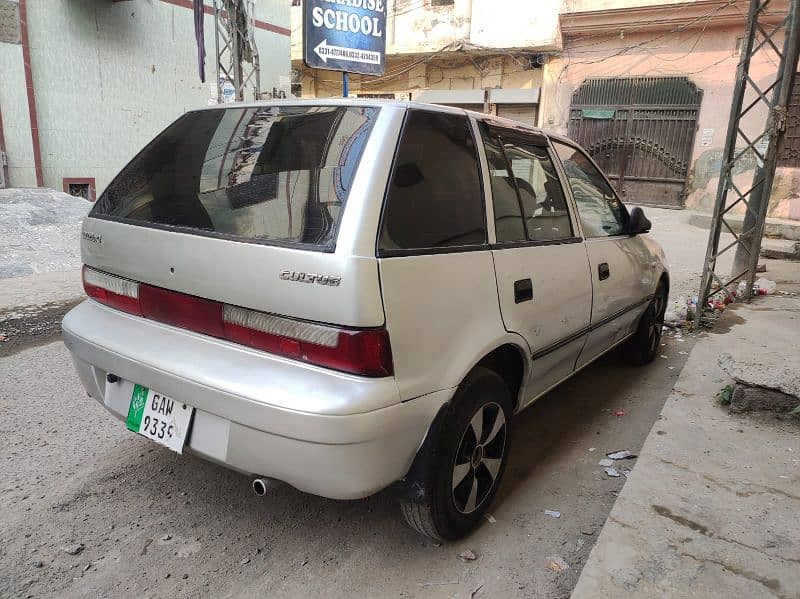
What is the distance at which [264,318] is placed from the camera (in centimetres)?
190

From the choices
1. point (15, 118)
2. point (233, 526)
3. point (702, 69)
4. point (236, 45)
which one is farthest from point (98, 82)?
point (702, 69)

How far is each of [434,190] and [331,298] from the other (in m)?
0.66

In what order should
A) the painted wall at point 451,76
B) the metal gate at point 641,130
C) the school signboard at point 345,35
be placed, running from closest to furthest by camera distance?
1. the school signboard at point 345,35
2. the metal gate at point 641,130
3. the painted wall at point 451,76

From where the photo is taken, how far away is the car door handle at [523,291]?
94.6 inches

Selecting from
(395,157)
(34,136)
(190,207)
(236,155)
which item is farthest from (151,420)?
(34,136)

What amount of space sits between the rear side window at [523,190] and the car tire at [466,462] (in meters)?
0.68

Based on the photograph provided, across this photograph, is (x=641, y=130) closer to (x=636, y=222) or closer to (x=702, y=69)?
(x=702, y=69)

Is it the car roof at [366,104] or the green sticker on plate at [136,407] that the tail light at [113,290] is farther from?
the car roof at [366,104]

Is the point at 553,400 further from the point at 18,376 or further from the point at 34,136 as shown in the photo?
the point at 34,136

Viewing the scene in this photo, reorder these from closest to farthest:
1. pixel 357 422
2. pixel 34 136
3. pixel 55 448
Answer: pixel 357 422 < pixel 55 448 < pixel 34 136

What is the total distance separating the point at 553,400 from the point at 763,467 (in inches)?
52.2

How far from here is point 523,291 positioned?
2.45 m

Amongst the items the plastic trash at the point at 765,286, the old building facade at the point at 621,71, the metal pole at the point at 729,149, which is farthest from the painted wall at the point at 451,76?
the metal pole at the point at 729,149

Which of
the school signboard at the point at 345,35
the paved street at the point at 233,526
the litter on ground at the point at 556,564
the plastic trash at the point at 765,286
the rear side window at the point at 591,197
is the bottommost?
the paved street at the point at 233,526
